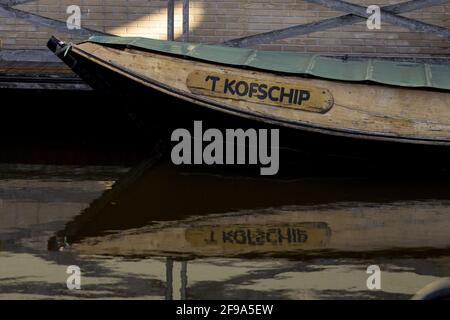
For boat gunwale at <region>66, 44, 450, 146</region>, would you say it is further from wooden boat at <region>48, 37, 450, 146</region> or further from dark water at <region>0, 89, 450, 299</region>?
dark water at <region>0, 89, 450, 299</region>

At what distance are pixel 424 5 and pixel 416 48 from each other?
67cm

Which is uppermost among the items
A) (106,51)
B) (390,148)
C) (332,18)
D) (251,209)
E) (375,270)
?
(332,18)

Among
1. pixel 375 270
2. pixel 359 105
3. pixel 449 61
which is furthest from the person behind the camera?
pixel 449 61

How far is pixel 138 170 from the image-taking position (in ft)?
40.0

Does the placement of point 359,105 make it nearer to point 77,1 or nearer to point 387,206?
point 387,206

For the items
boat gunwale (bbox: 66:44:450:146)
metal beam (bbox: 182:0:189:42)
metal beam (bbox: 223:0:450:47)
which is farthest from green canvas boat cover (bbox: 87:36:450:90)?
metal beam (bbox: 182:0:189:42)

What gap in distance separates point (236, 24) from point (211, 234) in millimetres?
5000

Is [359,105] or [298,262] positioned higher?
[359,105]

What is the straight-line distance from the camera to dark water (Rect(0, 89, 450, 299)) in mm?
8234

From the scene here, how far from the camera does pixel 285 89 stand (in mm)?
11562

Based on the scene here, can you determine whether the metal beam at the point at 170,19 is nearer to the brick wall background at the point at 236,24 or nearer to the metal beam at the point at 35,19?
the brick wall background at the point at 236,24

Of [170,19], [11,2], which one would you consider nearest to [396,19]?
[170,19]

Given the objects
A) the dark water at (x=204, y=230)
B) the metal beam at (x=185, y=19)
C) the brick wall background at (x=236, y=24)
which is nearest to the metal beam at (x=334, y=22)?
the brick wall background at (x=236, y=24)

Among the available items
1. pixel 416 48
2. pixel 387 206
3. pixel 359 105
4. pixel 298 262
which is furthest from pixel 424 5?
pixel 298 262
